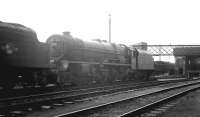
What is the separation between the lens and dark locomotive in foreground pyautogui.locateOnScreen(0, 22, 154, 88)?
44.8 feet

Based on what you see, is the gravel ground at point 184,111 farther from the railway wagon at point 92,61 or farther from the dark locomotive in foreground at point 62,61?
the railway wagon at point 92,61

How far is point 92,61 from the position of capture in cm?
2294

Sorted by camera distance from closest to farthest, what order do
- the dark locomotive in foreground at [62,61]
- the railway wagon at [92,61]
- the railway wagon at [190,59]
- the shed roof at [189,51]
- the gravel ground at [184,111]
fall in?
the gravel ground at [184,111], the dark locomotive in foreground at [62,61], the railway wagon at [92,61], the railway wagon at [190,59], the shed roof at [189,51]

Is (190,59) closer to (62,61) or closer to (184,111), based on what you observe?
(62,61)

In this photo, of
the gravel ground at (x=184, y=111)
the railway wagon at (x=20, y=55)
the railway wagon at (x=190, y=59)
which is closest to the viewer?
the gravel ground at (x=184, y=111)

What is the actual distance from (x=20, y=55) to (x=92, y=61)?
9495 mm

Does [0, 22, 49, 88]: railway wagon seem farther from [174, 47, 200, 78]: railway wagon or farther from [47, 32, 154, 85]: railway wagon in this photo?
[174, 47, 200, 78]: railway wagon

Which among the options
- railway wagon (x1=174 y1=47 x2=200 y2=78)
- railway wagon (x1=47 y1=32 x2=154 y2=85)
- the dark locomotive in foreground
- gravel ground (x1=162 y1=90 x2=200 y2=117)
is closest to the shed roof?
railway wagon (x1=174 y1=47 x2=200 y2=78)

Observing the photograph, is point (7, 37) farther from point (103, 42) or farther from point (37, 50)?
point (103, 42)

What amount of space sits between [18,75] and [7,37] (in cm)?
192

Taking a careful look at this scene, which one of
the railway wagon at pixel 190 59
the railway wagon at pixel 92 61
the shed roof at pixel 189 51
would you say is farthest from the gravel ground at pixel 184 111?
the shed roof at pixel 189 51

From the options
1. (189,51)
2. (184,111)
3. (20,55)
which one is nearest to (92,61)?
(20,55)

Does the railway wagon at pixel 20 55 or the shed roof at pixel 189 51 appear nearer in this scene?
the railway wagon at pixel 20 55

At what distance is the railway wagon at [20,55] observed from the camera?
13.3 m
